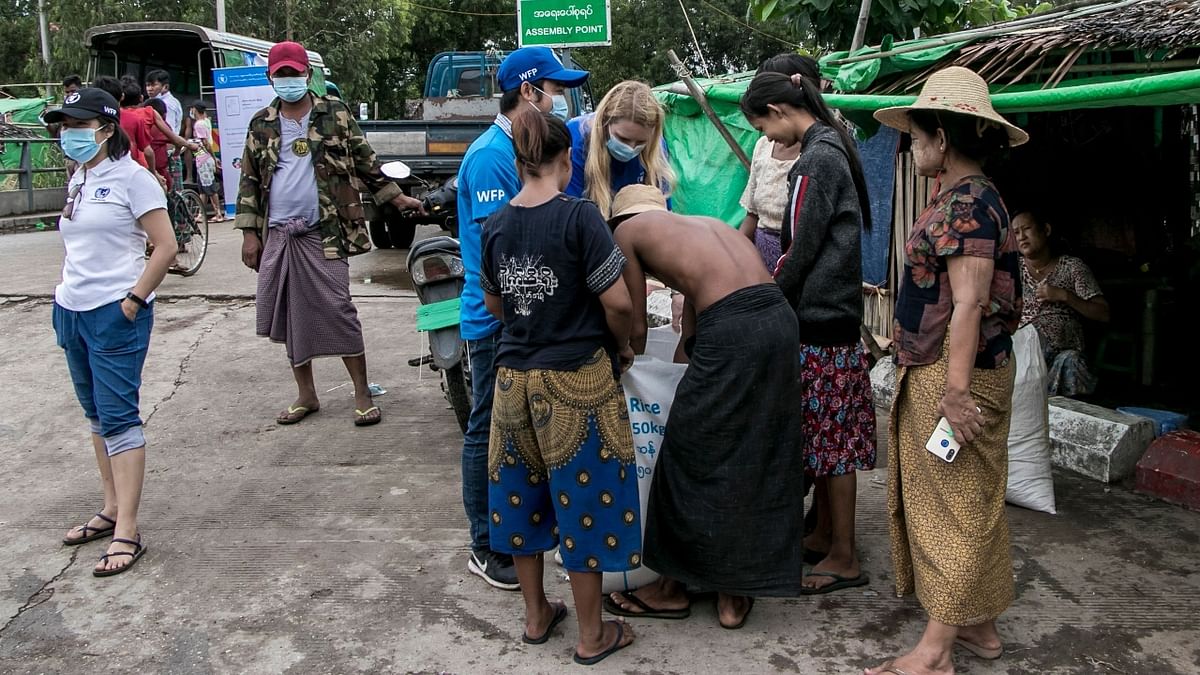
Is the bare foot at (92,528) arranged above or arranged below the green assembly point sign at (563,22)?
below

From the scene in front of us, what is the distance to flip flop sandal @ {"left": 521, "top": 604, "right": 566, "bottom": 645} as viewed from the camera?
134 inches

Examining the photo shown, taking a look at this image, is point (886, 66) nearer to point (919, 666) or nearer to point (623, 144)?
point (623, 144)

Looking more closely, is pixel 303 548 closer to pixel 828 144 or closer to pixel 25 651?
pixel 25 651

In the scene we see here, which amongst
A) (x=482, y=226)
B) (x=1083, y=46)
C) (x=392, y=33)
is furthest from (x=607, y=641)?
(x=392, y=33)

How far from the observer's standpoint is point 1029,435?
14.7ft

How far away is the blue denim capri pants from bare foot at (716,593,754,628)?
7.61 ft

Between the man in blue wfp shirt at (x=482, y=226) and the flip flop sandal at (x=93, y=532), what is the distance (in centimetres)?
158

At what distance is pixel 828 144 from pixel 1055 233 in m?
3.24

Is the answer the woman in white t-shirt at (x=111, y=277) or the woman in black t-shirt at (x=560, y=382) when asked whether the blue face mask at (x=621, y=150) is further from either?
the woman in white t-shirt at (x=111, y=277)

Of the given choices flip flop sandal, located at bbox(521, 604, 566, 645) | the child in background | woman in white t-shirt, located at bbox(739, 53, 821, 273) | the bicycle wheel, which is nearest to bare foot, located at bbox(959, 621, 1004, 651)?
flip flop sandal, located at bbox(521, 604, 566, 645)

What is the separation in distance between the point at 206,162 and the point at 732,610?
426 inches

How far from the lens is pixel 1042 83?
4848 mm

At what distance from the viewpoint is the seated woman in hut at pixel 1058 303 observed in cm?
550

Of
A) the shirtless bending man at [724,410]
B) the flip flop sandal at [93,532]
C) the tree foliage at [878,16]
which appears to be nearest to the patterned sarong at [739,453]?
the shirtless bending man at [724,410]
